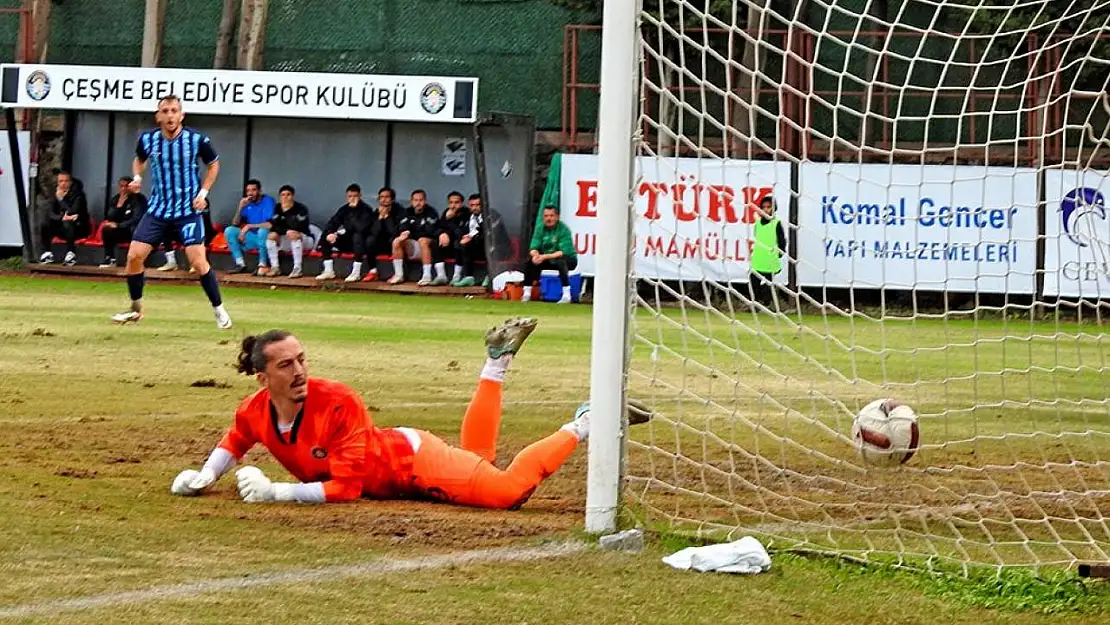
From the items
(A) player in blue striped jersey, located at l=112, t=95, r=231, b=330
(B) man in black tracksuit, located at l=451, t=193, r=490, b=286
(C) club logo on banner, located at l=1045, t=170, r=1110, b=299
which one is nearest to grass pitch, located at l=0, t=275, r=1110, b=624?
(C) club logo on banner, located at l=1045, t=170, r=1110, b=299

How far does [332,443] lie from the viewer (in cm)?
597

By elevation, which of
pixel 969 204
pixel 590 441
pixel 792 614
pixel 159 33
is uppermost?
pixel 159 33

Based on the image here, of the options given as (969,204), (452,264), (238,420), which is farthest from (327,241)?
(238,420)

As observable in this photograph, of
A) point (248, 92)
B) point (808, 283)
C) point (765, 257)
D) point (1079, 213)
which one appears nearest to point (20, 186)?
point (248, 92)

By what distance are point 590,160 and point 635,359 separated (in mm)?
17534

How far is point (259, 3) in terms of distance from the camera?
1083 inches

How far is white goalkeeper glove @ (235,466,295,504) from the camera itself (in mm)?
5969

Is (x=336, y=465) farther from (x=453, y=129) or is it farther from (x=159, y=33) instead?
(x=159, y=33)

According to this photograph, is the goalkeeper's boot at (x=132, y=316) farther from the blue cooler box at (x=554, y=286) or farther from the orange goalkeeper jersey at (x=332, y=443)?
the orange goalkeeper jersey at (x=332, y=443)

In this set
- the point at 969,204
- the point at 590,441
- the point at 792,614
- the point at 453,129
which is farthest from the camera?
the point at 453,129

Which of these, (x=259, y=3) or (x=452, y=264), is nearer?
(x=452, y=264)

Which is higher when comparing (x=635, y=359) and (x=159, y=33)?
(x=159, y=33)

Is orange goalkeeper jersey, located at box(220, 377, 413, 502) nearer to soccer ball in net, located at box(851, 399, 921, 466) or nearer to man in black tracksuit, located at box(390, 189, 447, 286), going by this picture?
soccer ball in net, located at box(851, 399, 921, 466)

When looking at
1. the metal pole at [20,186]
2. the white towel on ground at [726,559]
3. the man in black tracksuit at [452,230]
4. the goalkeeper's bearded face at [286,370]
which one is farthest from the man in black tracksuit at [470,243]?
the white towel on ground at [726,559]
